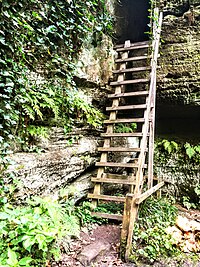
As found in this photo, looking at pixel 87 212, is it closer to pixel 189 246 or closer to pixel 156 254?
pixel 156 254

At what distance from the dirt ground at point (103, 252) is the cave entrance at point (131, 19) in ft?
14.7

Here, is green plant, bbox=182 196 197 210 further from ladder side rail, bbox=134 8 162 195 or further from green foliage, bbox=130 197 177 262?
ladder side rail, bbox=134 8 162 195

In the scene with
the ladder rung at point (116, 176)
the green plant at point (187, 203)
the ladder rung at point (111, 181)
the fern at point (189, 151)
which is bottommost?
the green plant at point (187, 203)

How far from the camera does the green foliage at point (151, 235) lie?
3.20m

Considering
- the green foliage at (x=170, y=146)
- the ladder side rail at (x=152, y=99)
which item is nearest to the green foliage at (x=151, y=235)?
the ladder side rail at (x=152, y=99)

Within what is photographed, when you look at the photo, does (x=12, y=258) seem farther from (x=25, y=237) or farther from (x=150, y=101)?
(x=150, y=101)

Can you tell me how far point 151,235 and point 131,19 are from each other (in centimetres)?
561

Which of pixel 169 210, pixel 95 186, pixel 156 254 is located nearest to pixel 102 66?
pixel 95 186

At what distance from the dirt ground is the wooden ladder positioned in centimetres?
18

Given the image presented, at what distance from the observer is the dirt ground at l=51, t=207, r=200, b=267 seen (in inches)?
112

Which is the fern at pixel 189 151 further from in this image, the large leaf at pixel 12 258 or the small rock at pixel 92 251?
the large leaf at pixel 12 258

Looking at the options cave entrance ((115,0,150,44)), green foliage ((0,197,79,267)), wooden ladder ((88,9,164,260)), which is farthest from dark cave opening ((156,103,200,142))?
green foliage ((0,197,79,267))

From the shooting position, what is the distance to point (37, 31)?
3.08 metres

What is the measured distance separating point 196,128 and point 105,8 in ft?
12.4
